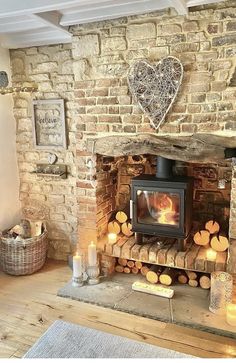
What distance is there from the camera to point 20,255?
306 cm

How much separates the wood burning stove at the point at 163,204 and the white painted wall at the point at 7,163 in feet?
4.76

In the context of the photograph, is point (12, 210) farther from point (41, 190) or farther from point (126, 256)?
point (126, 256)

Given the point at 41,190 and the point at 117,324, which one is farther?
the point at 41,190

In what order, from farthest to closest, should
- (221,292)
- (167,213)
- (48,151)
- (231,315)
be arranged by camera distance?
(48,151) < (167,213) < (221,292) < (231,315)

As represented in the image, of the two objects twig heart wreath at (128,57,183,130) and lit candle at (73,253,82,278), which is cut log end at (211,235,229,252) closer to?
twig heart wreath at (128,57,183,130)

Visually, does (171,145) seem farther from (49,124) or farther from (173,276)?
(49,124)

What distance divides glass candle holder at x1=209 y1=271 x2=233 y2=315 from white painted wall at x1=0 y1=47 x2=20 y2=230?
2.19m

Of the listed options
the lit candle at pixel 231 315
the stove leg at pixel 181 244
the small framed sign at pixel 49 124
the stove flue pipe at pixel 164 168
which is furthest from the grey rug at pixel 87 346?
the small framed sign at pixel 49 124

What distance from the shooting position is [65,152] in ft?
10.8

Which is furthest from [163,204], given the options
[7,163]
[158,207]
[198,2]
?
[7,163]

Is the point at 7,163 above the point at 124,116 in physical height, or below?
below

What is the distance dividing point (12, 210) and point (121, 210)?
121 centimetres

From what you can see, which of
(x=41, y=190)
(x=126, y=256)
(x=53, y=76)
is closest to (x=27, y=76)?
(x=53, y=76)

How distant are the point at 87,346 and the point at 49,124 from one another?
7.00 feet
